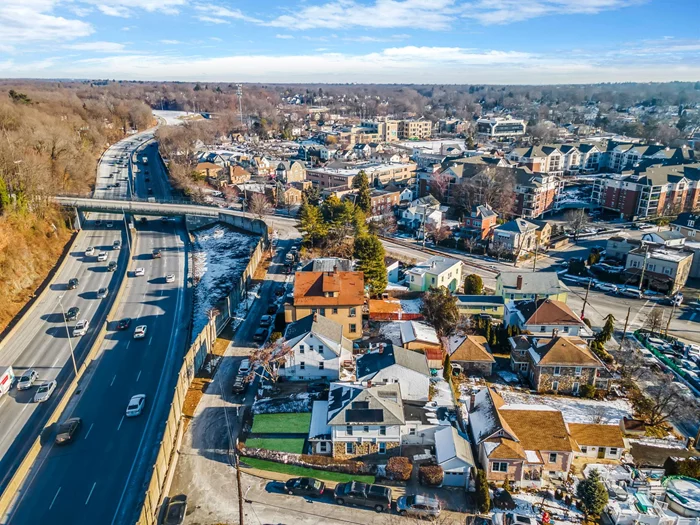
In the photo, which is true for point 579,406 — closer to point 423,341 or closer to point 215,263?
point 423,341

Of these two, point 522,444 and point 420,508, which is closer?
point 420,508

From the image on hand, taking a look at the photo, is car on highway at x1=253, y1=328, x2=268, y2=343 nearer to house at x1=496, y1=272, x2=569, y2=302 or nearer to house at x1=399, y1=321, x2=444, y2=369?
house at x1=399, y1=321, x2=444, y2=369

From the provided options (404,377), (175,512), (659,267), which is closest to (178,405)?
(175,512)

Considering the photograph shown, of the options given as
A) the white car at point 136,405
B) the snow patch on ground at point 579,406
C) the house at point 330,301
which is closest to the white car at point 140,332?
the white car at point 136,405

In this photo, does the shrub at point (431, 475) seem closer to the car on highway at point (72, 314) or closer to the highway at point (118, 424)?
the highway at point (118, 424)

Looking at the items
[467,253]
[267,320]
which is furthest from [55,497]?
[467,253]

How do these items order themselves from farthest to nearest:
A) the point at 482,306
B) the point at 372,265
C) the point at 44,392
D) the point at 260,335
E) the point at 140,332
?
1. the point at 372,265
2. the point at 482,306
3. the point at 140,332
4. the point at 260,335
5. the point at 44,392

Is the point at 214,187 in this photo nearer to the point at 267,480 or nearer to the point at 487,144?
the point at 267,480
